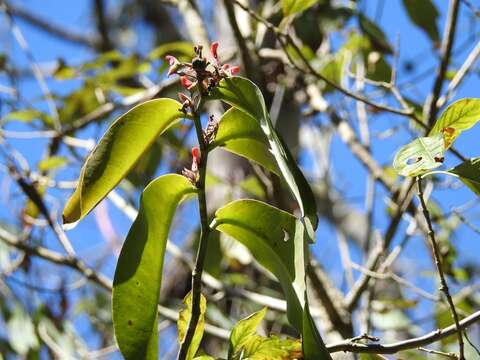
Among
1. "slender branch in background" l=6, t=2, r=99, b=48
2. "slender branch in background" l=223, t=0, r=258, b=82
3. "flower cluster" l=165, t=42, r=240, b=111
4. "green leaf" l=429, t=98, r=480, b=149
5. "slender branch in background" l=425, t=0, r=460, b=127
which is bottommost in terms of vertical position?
"flower cluster" l=165, t=42, r=240, b=111

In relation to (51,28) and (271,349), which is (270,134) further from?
(51,28)

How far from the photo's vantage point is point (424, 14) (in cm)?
135

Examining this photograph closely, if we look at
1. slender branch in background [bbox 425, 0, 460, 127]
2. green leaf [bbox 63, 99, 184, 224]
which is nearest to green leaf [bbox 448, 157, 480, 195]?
green leaf [bbox 63, 99, 184, 224]

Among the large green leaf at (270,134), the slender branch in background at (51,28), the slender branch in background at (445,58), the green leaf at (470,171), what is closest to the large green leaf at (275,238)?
the large green leaf at (270,134)

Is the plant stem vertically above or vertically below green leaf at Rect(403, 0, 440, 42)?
below

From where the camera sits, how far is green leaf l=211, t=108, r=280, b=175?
0.61m

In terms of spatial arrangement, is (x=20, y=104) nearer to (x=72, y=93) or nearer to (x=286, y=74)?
(x=72, y=93)

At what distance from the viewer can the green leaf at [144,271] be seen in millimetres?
583

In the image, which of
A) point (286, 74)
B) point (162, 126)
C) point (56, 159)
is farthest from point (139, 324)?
point (286, 74)

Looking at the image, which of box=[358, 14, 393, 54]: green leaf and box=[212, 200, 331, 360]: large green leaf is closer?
box=[212, 200, 331, 360]: large green leaf

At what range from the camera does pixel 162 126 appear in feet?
1.96

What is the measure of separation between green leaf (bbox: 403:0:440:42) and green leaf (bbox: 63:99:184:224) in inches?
34.2

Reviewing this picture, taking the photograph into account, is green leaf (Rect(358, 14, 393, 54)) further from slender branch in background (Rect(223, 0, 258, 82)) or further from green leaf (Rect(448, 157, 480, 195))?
green leaf (Rect(448, 157, 480, 195))

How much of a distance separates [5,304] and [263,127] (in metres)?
1.52
